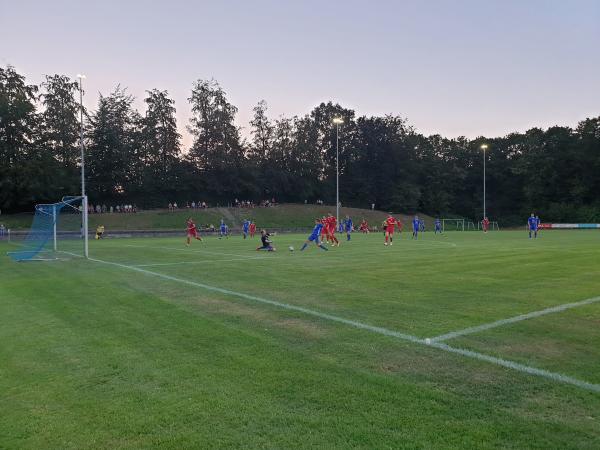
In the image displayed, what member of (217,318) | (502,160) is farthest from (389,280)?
(502,160)

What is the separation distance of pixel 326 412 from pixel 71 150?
237ft

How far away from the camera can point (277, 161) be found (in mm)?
87812

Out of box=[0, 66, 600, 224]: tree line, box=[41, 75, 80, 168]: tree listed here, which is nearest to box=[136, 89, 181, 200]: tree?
box=[0, 66, 600, 224]: tree line

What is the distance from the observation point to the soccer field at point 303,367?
3.67m

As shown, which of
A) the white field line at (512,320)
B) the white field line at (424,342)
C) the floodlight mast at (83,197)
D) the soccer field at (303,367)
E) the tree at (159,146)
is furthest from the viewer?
the tree at (159,146)

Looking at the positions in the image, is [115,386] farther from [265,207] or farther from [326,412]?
[265,207]

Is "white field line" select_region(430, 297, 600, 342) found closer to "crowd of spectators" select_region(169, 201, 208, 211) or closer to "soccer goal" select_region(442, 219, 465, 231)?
"crowd of spectators" select_region(169, 201, 208, 211)

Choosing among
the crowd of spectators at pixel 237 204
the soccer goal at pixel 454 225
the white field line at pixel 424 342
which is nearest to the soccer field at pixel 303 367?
the white field line at pixel 424 342

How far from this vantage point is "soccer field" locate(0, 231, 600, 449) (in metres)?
3.67

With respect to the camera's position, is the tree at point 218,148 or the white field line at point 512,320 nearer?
the white field line at point 512,320

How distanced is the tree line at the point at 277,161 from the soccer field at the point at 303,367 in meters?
57.2

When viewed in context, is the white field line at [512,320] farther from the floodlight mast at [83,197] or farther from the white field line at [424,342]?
the floodlight mast at [83,197]

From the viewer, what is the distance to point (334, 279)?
1231 cm

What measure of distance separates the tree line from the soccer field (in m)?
57.2
